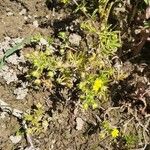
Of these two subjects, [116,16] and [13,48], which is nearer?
[13,48]

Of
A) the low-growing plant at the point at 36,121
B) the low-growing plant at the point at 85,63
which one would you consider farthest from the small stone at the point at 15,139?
the low-growing plant at the point at 85,63

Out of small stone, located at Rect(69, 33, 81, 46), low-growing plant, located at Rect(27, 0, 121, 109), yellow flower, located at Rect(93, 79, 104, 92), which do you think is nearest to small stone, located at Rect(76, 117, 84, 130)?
low-growing plant, located at Rect(27, 0, 121, 109)

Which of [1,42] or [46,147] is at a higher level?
[1,42]

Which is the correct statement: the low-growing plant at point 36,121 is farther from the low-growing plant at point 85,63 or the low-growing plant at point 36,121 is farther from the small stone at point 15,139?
the low-growing plant at point 85,63

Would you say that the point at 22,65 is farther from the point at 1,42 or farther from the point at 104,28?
the point at 104,28

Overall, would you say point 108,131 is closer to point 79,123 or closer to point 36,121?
point 79,123

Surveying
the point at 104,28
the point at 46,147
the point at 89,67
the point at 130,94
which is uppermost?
the point at 104,28

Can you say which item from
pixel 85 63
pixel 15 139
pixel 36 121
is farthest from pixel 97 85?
pixel 15 139

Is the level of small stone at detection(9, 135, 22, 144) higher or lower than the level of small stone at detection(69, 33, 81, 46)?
lower

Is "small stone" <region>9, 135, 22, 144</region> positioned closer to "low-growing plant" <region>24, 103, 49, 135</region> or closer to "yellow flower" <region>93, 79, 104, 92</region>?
"low-growing plant" <region>24, 103, 49, 135</region>

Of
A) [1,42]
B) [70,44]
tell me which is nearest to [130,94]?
[70,44]

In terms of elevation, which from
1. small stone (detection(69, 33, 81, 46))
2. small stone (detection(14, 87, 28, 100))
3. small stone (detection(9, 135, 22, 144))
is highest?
small stone (detection(69, 33, 81, 46))
